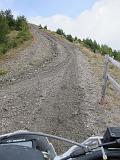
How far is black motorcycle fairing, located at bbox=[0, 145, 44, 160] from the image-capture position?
98.0 inches

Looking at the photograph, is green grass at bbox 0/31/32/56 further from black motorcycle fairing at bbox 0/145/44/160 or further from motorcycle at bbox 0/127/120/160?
black motorcycle fairing at bbox 0/145/44/160

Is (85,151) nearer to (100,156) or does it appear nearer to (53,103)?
(100,156)

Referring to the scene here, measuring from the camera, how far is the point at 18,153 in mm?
2543

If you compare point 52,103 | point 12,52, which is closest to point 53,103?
point 52,103

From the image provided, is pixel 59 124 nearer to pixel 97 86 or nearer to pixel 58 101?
pixel 58 101

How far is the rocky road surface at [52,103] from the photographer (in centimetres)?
788

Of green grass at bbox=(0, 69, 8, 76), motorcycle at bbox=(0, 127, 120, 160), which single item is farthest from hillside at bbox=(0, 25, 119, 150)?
motorcycle at bbox=(0, 127, 120, 160)

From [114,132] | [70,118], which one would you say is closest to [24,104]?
[70,118]

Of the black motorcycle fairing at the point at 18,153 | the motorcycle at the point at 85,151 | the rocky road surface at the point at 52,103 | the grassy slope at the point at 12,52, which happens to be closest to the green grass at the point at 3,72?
the grassy slope at the point at 12,52

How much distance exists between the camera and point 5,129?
788 cm

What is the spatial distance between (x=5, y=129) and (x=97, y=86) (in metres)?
5.58

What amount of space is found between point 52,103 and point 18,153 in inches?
295

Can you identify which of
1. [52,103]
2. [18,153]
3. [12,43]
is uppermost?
[18,153]

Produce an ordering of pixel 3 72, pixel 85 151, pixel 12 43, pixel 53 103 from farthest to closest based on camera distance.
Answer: pixel 12 43, pixel 3 72, pixel 53 103, pixel 85 151
